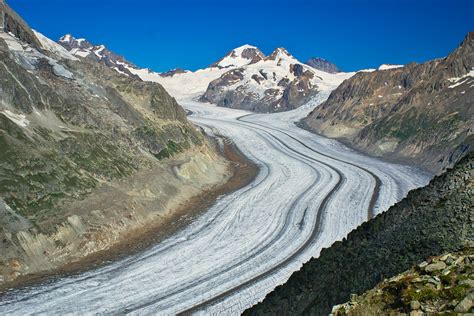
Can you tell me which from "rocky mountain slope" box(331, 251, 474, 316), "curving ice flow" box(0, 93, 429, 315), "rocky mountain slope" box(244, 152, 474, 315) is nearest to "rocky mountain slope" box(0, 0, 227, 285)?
"curving ice flow" box(0, 93, 429, 315)

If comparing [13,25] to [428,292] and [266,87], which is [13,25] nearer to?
[428,292]

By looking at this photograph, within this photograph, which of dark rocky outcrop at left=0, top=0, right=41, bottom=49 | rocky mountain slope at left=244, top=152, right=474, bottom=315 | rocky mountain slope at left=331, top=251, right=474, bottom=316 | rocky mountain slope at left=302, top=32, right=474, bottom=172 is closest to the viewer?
rocky mountain slope at left=331, top=251, right=474, bottom=316

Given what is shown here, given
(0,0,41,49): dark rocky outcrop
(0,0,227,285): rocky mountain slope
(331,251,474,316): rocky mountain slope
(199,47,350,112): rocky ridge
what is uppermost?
(199,47,350,112): rocky ridge

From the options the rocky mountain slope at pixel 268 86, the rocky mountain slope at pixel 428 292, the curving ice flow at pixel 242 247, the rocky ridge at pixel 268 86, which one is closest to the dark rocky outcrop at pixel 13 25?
the curving ice flow at pixel 242 247

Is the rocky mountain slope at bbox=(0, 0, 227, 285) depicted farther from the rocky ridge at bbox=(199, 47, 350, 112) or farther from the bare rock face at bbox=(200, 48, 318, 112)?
the rocky ridge at bbox=(199, 47, 350, 112)

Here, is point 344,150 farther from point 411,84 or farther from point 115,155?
point 115,155

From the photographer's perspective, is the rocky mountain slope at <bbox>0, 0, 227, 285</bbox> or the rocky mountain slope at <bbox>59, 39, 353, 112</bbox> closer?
the rocky mountain slope at <bbox>0, 0, 227, 285</bbox>

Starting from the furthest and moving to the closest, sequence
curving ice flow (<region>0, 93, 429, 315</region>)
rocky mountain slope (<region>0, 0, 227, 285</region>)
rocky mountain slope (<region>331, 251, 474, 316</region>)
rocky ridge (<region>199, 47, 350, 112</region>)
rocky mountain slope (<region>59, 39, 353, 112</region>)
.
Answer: rocky mountain slope (<region>59, 39, 353, 112</region>) → rocky ridge (<region>199, 47, 350, 112</region>) → rocky mountain slope (<region>0, 0, 227, 285</region>) → curving ice flow (<region>0, 93, 429, 315</region>) → rocky mountain slope (<region>331, 251, 474, 316</region>)

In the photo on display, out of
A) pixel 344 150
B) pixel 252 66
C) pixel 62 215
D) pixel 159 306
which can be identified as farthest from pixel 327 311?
pixel 252 66
